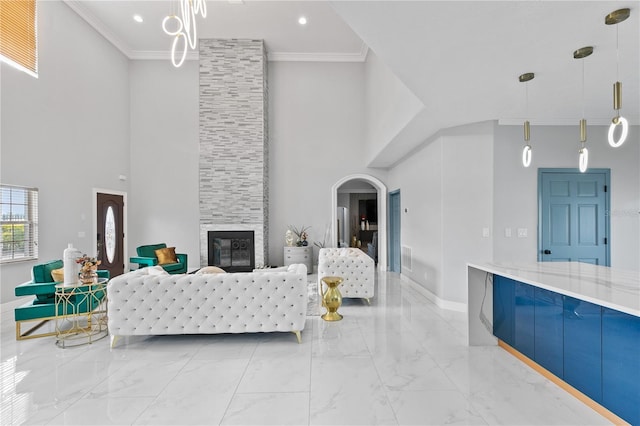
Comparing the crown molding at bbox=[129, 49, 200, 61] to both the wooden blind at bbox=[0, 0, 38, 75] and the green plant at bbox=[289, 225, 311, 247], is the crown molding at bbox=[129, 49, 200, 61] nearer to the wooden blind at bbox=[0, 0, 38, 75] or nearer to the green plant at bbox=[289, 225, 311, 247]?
the wooden blind at bbox=[0, 0, 38, 75]

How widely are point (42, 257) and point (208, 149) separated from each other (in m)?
3.83

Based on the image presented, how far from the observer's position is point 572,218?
4.54 m

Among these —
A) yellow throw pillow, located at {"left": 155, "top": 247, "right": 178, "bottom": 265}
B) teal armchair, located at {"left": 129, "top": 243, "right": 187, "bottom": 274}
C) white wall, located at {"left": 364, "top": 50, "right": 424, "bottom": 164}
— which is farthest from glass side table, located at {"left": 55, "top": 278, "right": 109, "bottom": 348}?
white wall, located at {"left": 364, "top": 50, "right": 424, "bottom": 164}

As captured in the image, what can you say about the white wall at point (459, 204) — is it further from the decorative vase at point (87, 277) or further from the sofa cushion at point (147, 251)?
the sofa cushion at point (147, 251)

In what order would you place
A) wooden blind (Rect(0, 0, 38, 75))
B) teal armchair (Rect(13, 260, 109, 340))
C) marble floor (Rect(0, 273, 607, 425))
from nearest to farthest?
marble floor (Rect(0, 273, 607, 425)), teal armchair (Rect(13, 260, 109, 340)), wooden blind (Rect(0, 0, 38, 75))

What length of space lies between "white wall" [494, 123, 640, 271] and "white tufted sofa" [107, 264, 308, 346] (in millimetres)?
3211

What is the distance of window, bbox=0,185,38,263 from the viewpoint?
4664 mm

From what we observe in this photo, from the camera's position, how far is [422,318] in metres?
4.23

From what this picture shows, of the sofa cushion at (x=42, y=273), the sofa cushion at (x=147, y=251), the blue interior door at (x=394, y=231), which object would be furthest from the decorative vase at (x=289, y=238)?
the sofa cushion at (x=42, y=273)

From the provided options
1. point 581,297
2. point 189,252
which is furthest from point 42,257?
point 581,297

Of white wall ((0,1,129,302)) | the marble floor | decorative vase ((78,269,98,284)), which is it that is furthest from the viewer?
white wall ((0,1,129,302))

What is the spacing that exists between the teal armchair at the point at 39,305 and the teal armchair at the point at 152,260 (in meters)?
2.17

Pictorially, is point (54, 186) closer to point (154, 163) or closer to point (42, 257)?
point (42, 257)

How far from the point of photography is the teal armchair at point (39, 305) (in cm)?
347
